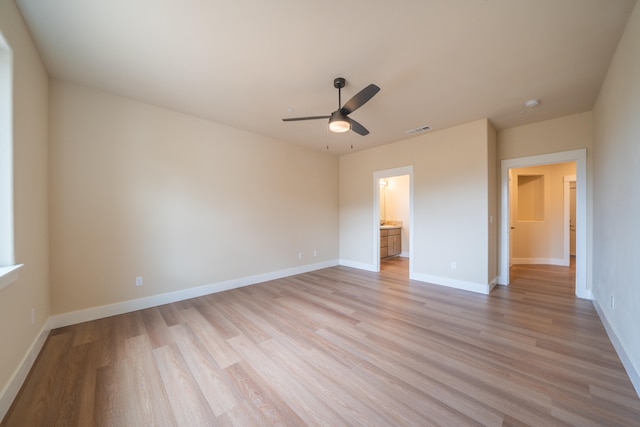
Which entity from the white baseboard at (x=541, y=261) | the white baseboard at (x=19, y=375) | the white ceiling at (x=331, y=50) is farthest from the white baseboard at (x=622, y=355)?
the white baseboard at (x=19, y=375)

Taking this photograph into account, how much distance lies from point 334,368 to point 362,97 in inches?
→ 96.0

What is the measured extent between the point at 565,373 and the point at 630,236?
1174 millimetres

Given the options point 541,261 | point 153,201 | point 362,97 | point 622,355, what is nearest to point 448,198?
point 622,355

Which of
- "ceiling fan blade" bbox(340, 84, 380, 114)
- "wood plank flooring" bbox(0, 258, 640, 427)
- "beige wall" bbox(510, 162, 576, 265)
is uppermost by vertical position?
"ceiling fan blade" bbox(340, 84, 380, 114)

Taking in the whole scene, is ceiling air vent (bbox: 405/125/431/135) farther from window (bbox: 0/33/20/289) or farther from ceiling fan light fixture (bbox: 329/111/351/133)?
window (bbox: 0/33/20/289)

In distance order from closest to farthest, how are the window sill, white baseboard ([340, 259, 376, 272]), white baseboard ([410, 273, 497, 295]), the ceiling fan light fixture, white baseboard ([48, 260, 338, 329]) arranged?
the window sill, the ceiling fan light fixture, white baseboard ([48, 260, 338, 329]), white baseboard ([410, 273, 497, 295]), white baseboard ([340, 259, 376, 272])

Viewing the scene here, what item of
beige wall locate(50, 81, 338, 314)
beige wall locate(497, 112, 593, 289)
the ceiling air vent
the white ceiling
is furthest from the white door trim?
beige wall locate(50, 81, 338, 314)

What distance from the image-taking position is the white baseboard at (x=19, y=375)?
4.94 ft

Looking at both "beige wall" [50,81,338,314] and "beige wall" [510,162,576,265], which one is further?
"beige wall" [510,162,576,265]

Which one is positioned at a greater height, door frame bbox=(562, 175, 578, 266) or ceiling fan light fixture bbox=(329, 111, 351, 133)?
ceiling fan light fixture bbox=(329, 111, 351, 133)

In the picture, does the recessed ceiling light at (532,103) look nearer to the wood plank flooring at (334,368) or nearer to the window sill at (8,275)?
Answer: the wood plank flooring at (334,368)

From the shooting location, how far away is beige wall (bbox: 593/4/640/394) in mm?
1729

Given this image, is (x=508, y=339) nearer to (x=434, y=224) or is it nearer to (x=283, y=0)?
(x=434, y=224)

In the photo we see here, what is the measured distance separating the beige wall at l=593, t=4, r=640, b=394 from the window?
4453 mm
